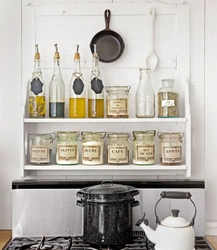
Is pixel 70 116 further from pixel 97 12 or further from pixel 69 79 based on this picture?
pixel 97 12

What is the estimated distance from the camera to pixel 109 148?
88.0 inches

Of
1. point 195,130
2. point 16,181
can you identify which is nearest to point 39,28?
point 16,181

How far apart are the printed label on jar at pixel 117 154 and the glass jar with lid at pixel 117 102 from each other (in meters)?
0.15

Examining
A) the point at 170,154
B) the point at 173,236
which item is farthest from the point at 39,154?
the point at 173,236

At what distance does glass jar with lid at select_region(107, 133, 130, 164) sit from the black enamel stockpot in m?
0.19

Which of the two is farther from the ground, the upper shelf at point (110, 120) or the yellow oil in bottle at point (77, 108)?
the yellow oil in bottle at point (77, 108)

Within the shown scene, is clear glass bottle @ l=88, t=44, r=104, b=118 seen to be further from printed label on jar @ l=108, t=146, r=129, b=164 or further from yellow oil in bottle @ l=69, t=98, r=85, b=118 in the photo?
printed label on jar @ l=108, t=146, r=129, b=164

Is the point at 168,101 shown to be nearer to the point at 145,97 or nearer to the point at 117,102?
the point at 145,97


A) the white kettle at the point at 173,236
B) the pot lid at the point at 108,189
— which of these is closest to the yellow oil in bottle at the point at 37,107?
the pot lid at the point at 108,189

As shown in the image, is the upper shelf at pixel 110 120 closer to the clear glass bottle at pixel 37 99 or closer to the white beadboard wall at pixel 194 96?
the clear glass bottle at pixel 37 99

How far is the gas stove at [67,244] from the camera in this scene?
2037 millimetres

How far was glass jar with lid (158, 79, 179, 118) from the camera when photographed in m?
2.25

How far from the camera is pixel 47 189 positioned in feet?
7.51

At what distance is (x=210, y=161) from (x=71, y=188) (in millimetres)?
702
